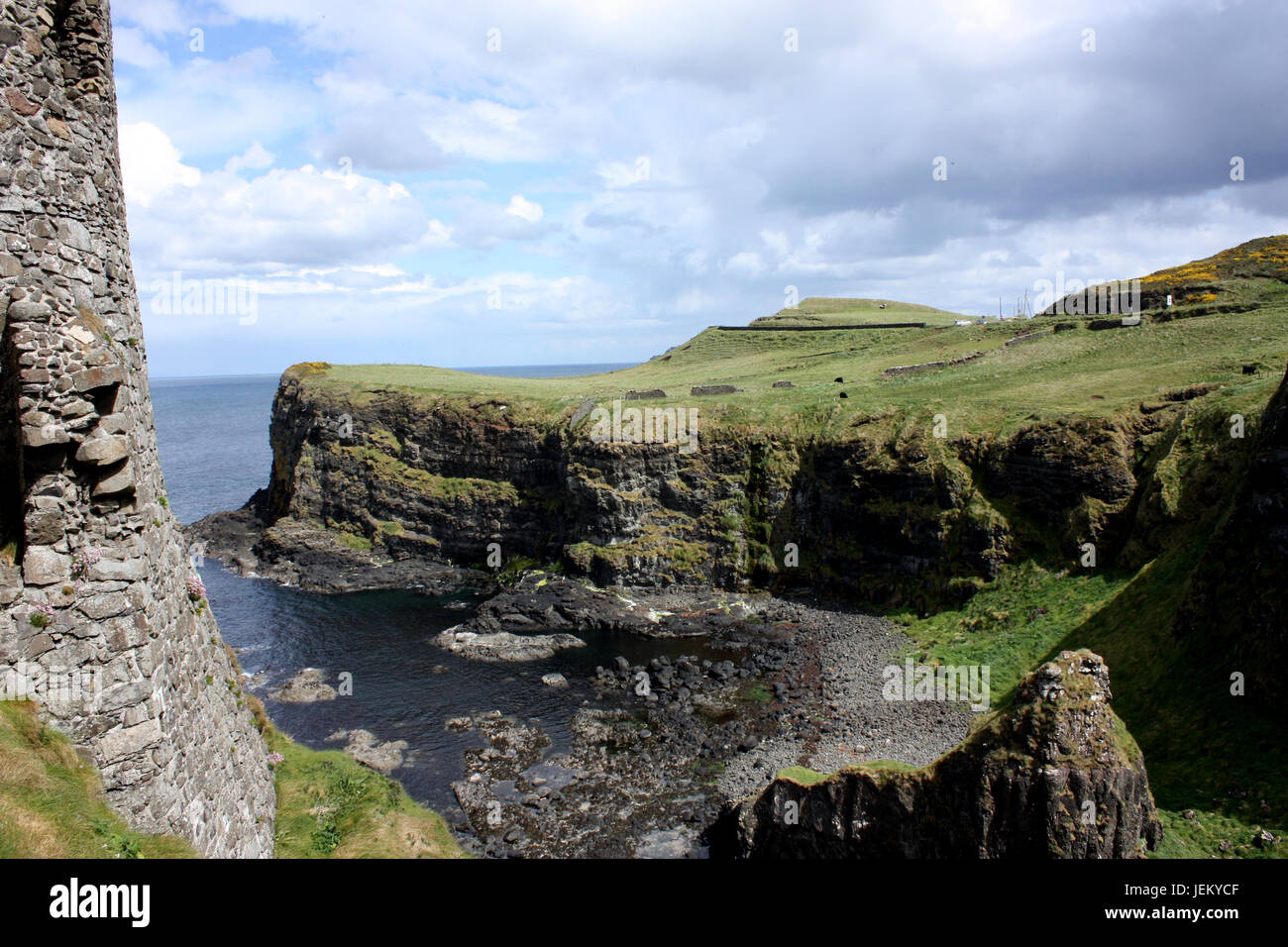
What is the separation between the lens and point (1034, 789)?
71.0ft

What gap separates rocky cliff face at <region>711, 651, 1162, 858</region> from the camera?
2127 centimetres

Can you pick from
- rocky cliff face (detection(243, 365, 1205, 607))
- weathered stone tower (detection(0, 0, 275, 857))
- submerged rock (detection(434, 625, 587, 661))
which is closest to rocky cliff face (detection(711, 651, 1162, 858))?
weathered stone tower (detection(0, 0, 275, 857))

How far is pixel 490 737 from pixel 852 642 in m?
27.1

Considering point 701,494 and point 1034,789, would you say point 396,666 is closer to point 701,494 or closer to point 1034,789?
point 701,494

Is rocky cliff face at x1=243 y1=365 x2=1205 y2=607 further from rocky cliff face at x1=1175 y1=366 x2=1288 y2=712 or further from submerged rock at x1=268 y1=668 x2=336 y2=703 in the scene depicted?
submerged rock at x1=268 y1=668 x2=336 y2=703

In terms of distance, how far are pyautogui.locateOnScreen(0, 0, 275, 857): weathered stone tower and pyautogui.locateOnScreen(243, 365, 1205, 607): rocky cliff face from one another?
180ft

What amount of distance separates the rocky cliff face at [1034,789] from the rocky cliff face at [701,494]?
34.9m

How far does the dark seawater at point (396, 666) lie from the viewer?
44688 mm

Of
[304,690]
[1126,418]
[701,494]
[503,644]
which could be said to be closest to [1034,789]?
[503,644]
